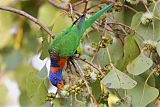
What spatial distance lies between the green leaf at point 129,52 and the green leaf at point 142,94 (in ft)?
0.18

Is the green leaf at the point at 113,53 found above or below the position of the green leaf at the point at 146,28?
below

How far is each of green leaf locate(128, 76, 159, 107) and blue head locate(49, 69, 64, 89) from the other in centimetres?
20

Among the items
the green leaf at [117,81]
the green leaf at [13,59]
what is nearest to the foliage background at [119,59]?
the green leaf at [117,81]

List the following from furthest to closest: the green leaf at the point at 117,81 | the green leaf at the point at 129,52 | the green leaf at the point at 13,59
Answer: the green leaf at the point at 13,59
the green leaf at the point at 129,52
the green leaf at the point at 117,81

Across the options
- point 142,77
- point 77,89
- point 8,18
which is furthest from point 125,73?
point 8,18

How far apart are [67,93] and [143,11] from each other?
0.40m

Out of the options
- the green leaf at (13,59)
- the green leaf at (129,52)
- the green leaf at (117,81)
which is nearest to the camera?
the green leaf at (117,81)

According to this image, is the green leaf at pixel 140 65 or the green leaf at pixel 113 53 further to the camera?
the green leaf at pixel 113 53

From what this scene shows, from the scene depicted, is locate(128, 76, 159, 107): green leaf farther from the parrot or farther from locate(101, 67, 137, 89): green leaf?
the parrot

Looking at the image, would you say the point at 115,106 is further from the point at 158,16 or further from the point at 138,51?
the point at 158,16

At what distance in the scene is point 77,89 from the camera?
124 cm

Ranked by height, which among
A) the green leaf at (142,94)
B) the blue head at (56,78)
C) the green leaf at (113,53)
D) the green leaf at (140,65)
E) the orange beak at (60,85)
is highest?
the green leaf at (113,53)

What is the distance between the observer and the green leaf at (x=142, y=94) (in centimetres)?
130

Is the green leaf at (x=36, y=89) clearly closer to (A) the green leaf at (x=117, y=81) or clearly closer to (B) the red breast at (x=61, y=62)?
(B) the red breast at (x=61, y=62)
